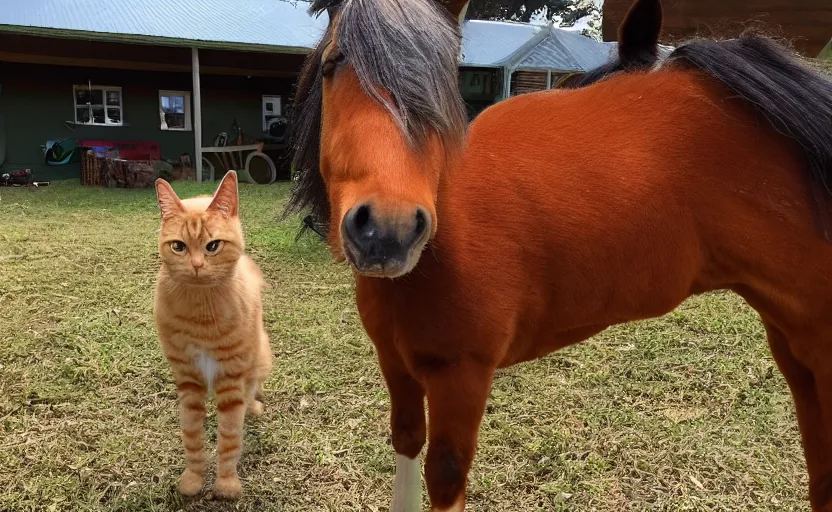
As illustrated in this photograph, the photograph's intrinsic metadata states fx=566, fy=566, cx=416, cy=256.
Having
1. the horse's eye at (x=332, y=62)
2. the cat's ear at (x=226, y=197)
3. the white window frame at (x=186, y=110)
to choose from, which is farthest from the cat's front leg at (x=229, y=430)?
the white window frame at (x=186, y=110)

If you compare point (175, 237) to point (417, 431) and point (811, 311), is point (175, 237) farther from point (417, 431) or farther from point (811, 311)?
point (811, 311)

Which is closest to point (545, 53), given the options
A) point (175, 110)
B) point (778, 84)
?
point (175, 110)

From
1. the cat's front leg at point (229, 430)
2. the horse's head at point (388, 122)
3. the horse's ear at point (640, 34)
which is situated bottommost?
the cat's front leg at point (229, 430)

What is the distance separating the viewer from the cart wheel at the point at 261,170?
1216cm

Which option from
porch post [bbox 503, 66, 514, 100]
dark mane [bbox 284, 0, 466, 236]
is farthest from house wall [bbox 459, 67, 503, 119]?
dark mane [bbox 284, 0, 466, 236]

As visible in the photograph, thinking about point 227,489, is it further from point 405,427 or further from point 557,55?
point 557,55

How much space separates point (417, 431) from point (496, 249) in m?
0.71

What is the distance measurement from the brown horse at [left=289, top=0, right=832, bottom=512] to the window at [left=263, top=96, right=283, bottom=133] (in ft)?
42.5

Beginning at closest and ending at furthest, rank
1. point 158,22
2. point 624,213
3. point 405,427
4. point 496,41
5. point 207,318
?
point 624,213, point 405,427, point 207,318, point 158,22, point 496,41

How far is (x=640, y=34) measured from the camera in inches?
62.2

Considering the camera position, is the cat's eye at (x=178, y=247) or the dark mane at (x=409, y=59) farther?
the cat's eye at (x=178, y=247)

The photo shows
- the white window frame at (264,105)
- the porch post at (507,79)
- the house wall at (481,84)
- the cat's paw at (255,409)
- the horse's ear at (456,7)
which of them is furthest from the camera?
the white window frame at (264,105)

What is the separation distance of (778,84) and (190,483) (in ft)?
7.61

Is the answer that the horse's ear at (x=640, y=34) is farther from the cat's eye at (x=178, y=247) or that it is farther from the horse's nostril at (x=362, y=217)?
the cat's eye at (x=178, y=247)
